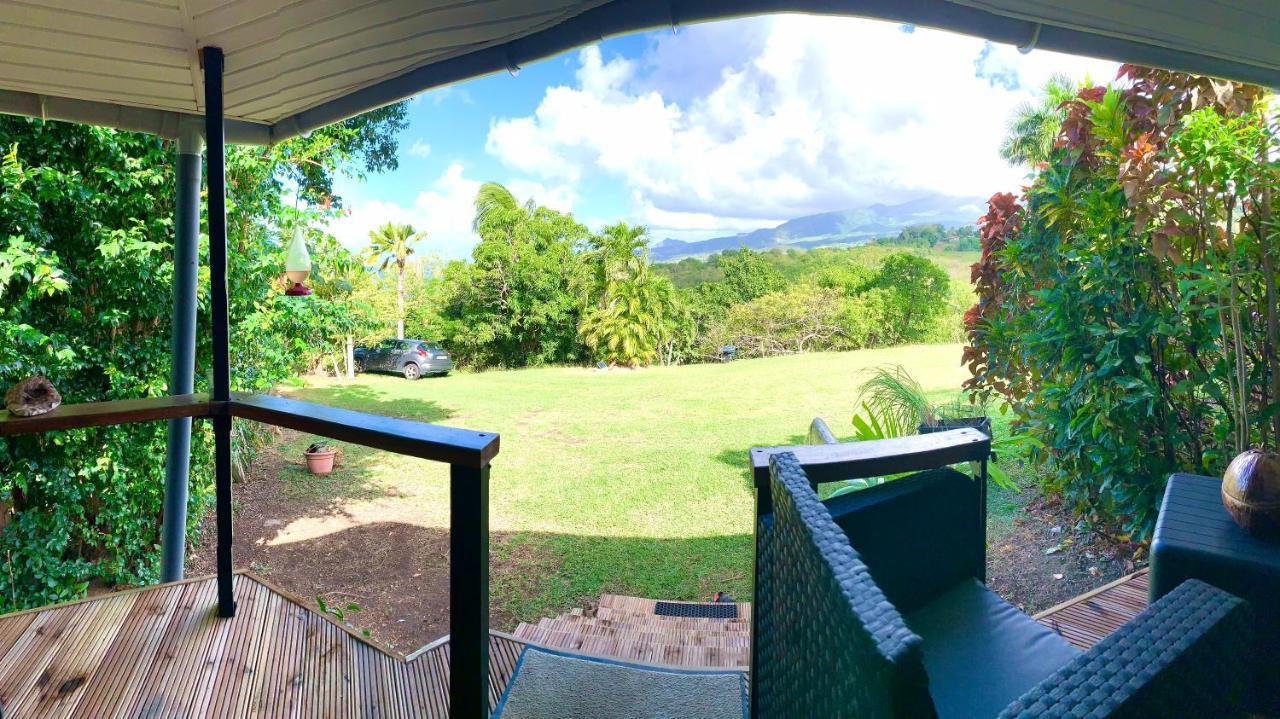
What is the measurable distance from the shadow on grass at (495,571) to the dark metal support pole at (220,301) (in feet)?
6.76

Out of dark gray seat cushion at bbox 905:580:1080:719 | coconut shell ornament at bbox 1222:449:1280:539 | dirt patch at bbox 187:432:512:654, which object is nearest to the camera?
dark gray seat cushion at bbox 905:580:1080:719

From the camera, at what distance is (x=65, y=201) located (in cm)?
281

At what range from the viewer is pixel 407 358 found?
39.6 ft

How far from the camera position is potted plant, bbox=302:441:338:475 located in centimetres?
614

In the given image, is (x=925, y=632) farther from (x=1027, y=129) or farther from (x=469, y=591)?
(x=1027, y=129)

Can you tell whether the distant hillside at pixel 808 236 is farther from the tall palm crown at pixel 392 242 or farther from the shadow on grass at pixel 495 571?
the shadow on grass at pixel 495 571

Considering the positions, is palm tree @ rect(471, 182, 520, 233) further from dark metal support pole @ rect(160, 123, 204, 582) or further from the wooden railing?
the wooden railing

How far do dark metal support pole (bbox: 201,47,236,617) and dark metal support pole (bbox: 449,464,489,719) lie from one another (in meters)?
0.82

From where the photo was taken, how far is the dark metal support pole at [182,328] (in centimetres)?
199

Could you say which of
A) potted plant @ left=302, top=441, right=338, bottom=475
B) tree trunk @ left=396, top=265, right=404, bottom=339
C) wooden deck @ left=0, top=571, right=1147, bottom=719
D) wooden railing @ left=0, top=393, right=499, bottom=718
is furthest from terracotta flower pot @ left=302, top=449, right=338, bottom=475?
tree trunk @ left=396, top=265, right=404, bottom=339

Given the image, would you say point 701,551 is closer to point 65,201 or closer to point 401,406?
point 65,201

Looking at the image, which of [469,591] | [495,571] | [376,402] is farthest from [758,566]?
[376,402]

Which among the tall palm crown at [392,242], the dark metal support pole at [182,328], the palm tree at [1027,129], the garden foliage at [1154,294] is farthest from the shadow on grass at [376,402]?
the palm tree at [1027,129]

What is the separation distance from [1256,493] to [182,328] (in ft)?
8.42
